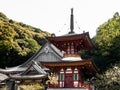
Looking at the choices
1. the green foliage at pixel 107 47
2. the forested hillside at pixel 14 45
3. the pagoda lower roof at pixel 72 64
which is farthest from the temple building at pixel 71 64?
the forested hillside at pixel 14 45

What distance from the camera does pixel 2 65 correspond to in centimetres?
5866

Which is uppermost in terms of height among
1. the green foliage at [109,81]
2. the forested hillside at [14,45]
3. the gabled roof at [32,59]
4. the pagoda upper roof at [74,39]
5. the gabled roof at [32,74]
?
the forested hillside at [14,45]

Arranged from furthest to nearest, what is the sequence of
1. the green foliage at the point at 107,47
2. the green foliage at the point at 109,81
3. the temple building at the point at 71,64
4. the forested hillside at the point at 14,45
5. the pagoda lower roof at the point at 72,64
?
the forested hillside at the point at 14,45, the green foliage at the point at 107,47, the green foliage at the point at 109,81, the temple building at the point at 71,64, the pagoda lower roof at the point at 72,64

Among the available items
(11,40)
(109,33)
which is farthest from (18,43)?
(109,33)

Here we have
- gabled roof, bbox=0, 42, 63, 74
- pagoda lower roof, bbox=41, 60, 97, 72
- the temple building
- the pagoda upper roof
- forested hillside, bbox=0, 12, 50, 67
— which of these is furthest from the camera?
forested hillside, bbox=0, 12, 50, 67

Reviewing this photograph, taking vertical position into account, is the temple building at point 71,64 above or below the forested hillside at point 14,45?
below

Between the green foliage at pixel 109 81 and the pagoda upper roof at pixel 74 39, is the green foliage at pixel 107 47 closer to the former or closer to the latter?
the green foliage at pixel 109 81

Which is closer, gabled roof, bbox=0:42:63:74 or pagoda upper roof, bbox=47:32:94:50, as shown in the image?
pagoda upper roof, bbox=47:32:94:50

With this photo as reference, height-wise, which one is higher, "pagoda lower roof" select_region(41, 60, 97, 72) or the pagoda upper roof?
the pagoda upper roof

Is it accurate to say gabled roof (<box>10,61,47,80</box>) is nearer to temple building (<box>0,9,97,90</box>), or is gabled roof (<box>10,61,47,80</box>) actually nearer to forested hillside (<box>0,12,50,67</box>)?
temple building (<box>0,9,97,90</box>)

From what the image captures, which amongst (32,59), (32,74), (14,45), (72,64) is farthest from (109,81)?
(14,45)

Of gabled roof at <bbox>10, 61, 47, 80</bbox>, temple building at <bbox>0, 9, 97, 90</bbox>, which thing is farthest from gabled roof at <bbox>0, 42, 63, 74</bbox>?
temple building at <bbox>0, 9, 97, 90</bbox>

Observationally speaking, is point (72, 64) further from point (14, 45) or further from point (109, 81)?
point (14, 45)

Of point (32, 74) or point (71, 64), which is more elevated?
point (32, 74)
